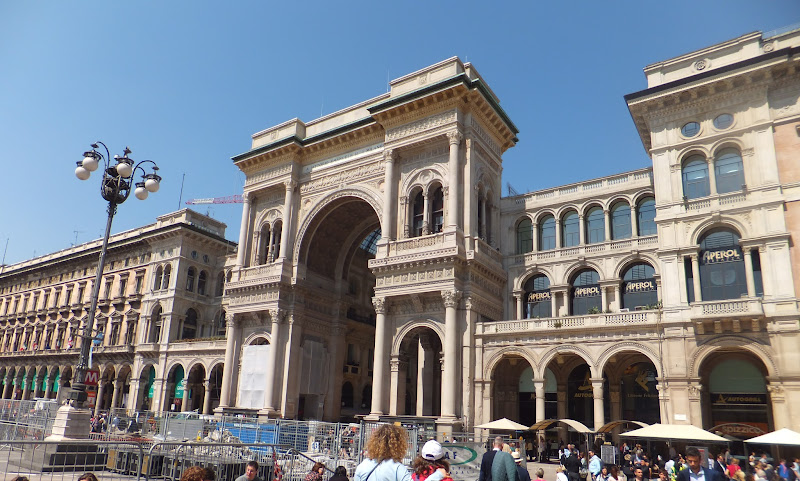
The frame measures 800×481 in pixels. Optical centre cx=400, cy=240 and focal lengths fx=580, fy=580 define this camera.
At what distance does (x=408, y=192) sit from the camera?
120 feet

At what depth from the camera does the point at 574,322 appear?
30016mm

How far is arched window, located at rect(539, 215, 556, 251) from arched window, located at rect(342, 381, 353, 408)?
21055 millimetres

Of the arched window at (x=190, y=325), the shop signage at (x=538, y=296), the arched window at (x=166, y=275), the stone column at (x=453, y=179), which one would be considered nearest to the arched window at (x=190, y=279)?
the arched window at (x=166, y=275)

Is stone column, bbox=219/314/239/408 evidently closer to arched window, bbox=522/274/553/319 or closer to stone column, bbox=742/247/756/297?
arched window, bbox=522/274/553/319

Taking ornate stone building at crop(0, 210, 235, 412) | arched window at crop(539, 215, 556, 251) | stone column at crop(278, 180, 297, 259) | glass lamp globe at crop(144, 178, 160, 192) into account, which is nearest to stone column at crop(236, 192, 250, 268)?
stone column at crop(278, 180, 297, 259)

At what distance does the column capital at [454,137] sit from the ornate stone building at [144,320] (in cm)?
2735

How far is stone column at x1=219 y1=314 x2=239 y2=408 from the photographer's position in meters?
40.8

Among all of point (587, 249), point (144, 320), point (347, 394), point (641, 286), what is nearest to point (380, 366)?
point (587, 249)

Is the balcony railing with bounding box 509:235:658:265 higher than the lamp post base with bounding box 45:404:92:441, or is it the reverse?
the balcony railing with bounding box 509:235:658:265

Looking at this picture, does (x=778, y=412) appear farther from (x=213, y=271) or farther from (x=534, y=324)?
(x=213, y=271)

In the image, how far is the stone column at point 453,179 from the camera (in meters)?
33.4

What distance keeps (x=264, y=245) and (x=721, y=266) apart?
30769mm

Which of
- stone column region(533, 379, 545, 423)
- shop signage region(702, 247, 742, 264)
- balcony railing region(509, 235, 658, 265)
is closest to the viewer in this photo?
shop signage region(702, 247, 742, 264)

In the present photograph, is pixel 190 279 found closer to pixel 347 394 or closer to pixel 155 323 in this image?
pixel 155 323
